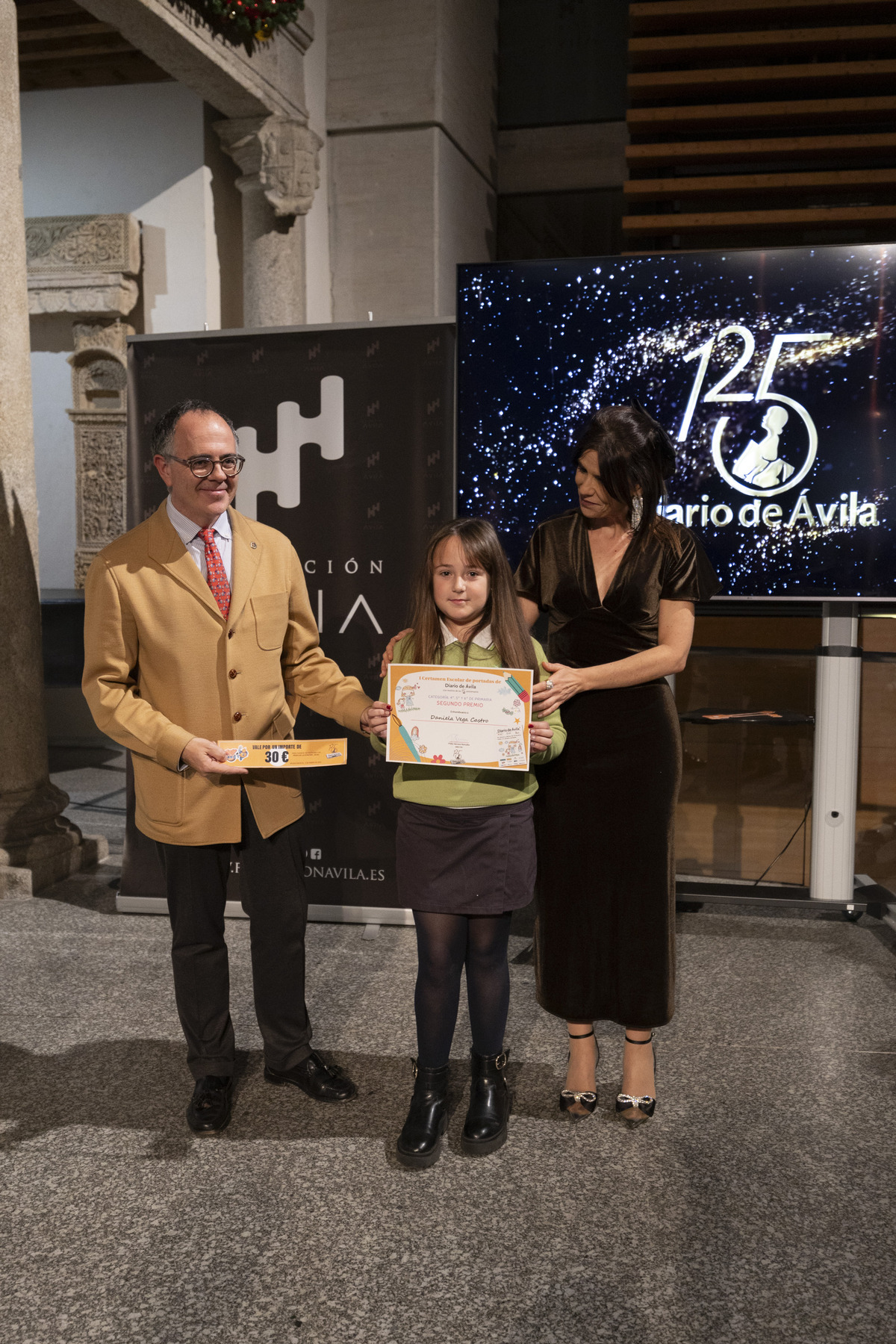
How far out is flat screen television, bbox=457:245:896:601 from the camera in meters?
3.54

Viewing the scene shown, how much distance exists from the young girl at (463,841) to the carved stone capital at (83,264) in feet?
19.4

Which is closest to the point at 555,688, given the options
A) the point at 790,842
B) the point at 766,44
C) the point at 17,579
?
the point at 790,842

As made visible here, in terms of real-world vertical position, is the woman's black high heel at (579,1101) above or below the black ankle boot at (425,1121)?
below

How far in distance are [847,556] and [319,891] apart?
2.26 m

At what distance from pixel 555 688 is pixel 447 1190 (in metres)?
1.05

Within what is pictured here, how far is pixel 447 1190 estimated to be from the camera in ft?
7.05

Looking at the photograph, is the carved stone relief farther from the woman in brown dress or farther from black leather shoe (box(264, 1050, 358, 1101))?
the woman in brown dress

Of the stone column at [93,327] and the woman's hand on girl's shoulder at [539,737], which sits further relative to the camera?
the stone column at [93,327]

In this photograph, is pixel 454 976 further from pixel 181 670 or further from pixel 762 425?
pixel 762 425

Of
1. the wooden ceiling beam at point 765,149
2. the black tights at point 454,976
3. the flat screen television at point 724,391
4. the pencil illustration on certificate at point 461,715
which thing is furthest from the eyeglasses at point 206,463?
the wooden ceiling beam at point 765,149

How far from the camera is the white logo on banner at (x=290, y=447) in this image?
3.85 m

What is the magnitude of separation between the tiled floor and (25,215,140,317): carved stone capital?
5376mm

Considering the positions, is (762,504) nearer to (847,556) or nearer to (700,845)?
(847,556)

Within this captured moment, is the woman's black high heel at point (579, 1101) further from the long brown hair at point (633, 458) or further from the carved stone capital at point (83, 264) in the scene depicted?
the carved stone capital at point (83, 264)
